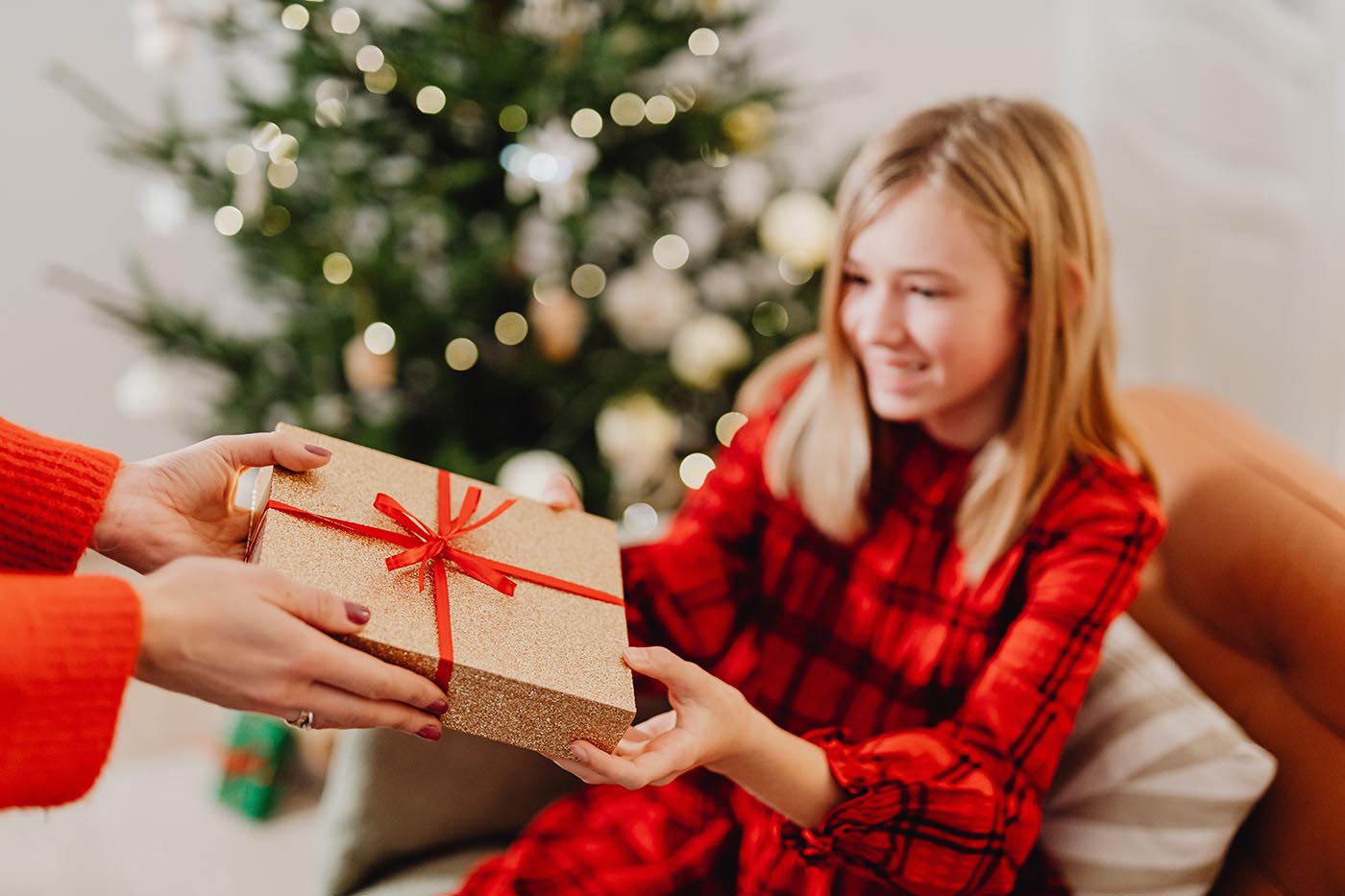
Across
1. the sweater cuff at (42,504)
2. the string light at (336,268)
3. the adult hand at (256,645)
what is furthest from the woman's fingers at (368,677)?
the string light at (336,268)

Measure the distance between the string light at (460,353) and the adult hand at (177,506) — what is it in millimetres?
924

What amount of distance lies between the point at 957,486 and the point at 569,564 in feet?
1.65

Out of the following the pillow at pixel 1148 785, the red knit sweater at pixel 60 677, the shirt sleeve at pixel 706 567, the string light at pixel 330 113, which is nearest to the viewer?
the red knit sweater at pixel 60 677

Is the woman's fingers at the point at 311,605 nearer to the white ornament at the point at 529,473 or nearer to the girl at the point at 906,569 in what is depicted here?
the girl at the point at 906,569

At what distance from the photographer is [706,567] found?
130cm

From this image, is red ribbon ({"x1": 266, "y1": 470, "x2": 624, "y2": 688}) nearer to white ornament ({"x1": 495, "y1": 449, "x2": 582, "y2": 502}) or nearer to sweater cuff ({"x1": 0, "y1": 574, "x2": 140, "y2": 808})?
sweater cuff ({"x1": 0, "y1": 574, "x2": 140, "y2": 808})

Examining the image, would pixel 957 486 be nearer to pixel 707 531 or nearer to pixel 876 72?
pixel 707 531

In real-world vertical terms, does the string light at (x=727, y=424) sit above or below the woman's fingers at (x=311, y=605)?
below

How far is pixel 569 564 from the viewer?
3.26 ft

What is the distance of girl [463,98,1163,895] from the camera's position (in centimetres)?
98

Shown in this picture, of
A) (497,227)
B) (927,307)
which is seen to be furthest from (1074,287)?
(497,227)

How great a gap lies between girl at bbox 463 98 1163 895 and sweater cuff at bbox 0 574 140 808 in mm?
368

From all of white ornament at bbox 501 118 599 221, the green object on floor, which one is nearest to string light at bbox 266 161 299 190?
white ornament at bbox 501 118 599 221

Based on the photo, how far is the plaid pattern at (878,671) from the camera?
98cm
